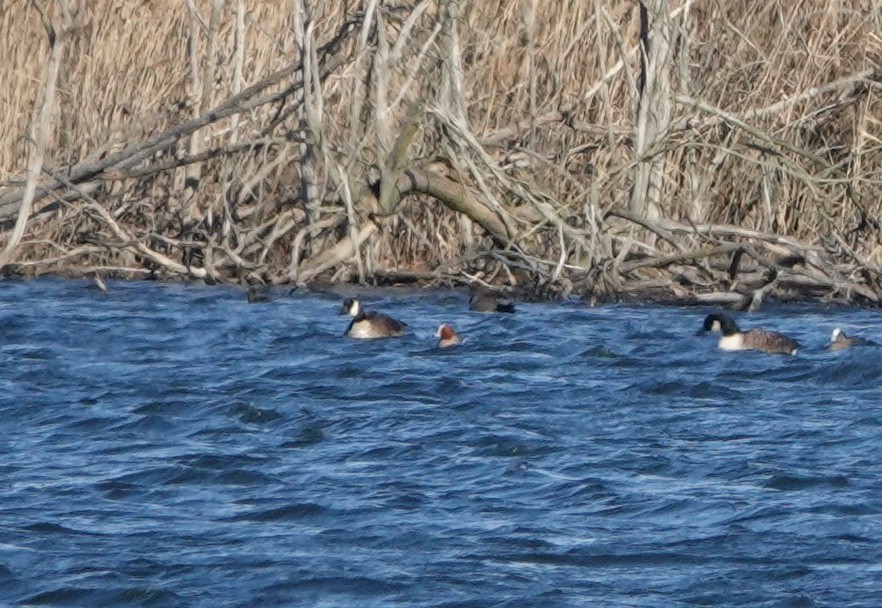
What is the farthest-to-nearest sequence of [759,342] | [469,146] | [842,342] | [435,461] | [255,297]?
[255,297] < [469,146] < [759,342] < [842,342] < [435,461]

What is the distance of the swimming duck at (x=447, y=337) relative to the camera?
11.1 m

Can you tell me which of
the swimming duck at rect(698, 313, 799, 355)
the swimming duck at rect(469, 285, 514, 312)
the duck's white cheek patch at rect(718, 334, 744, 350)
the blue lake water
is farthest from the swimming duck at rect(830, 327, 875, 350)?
the swimming duck at rect(469, 285, 514, 312)

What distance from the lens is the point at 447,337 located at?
36.5ft

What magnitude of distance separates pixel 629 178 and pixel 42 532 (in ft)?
24.1

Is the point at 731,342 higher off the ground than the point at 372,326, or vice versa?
the point at 372,326

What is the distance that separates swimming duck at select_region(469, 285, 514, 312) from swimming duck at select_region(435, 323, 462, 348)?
109 cm

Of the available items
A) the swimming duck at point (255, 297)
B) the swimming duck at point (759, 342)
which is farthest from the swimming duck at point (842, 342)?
the swimming duck at point (255, 297)

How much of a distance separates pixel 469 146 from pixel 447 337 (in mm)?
2050

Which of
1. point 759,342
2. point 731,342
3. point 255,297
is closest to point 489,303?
point 255,297

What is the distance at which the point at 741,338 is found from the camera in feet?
35.4

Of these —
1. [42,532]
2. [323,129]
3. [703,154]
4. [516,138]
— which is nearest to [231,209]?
[323,129]

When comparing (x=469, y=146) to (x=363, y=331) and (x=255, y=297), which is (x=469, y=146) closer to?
(x=255, y=297)

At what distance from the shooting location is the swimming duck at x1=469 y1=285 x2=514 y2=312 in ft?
40.5

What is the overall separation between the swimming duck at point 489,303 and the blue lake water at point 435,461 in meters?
0.14
